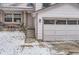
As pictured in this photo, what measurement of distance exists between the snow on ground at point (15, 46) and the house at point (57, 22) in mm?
135

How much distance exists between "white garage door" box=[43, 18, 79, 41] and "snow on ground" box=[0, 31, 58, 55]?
0.49 feet

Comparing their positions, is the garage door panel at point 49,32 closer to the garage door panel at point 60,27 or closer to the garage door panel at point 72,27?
the garage door panel at point 60,27

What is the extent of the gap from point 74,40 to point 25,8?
666mm

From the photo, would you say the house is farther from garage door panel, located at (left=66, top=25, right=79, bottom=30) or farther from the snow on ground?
the snow on ground

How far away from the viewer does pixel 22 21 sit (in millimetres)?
1891

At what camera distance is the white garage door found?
1883 mm

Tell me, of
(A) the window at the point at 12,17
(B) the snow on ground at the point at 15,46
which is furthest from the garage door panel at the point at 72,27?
(A) the window at the point at 12,17

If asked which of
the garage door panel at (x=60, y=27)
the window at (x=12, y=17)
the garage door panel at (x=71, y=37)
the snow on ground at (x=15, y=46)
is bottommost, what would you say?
the snow on ground at (x=15, y=46)

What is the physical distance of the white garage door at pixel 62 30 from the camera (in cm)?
188

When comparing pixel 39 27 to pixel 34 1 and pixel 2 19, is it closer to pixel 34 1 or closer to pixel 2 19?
pixel 34 1

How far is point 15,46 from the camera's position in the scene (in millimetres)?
1906

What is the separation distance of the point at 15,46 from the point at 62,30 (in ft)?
1.89

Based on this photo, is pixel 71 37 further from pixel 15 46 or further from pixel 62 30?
pixel 15 46

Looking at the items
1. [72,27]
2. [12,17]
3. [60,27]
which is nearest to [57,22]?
[60,27]
